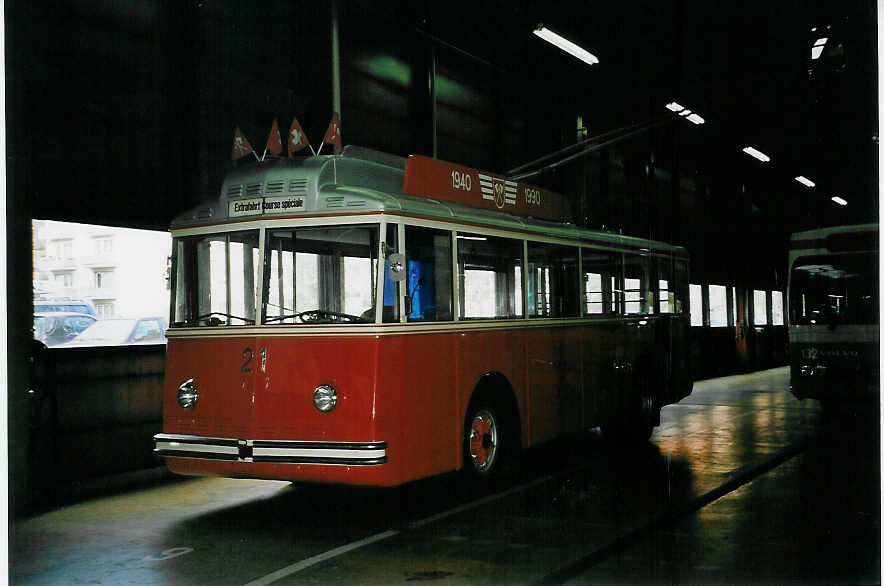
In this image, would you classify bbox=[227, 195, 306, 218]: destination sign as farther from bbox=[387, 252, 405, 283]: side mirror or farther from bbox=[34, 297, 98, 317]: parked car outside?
bbox=[34, 297, 98, 317]: parked car outside

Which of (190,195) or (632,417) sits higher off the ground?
(190,195)

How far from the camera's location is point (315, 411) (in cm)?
759

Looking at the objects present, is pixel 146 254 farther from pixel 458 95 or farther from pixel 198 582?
pixel 458 95

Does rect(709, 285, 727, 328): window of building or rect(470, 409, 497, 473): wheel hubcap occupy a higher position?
rect(709, 285, 727, 328): window of building

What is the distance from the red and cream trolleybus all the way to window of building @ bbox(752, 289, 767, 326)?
10.9 meters

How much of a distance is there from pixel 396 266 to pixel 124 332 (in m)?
4.29

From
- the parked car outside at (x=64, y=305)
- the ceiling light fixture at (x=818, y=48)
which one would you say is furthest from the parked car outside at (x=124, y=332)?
the ceiling light fixture at (x=818, y=48)

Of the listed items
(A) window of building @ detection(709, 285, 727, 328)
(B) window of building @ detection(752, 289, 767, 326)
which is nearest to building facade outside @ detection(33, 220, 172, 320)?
(A) window of building @ detection(709, 285, 727, 328)

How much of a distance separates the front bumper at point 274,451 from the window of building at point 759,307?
1358 cm

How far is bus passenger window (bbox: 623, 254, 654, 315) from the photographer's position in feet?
40.9

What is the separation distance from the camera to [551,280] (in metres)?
10.4

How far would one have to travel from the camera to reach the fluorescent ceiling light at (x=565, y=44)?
15589 mm

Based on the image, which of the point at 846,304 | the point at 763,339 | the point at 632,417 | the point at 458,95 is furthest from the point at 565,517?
the point at 763,339

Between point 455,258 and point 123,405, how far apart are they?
4320 mm
